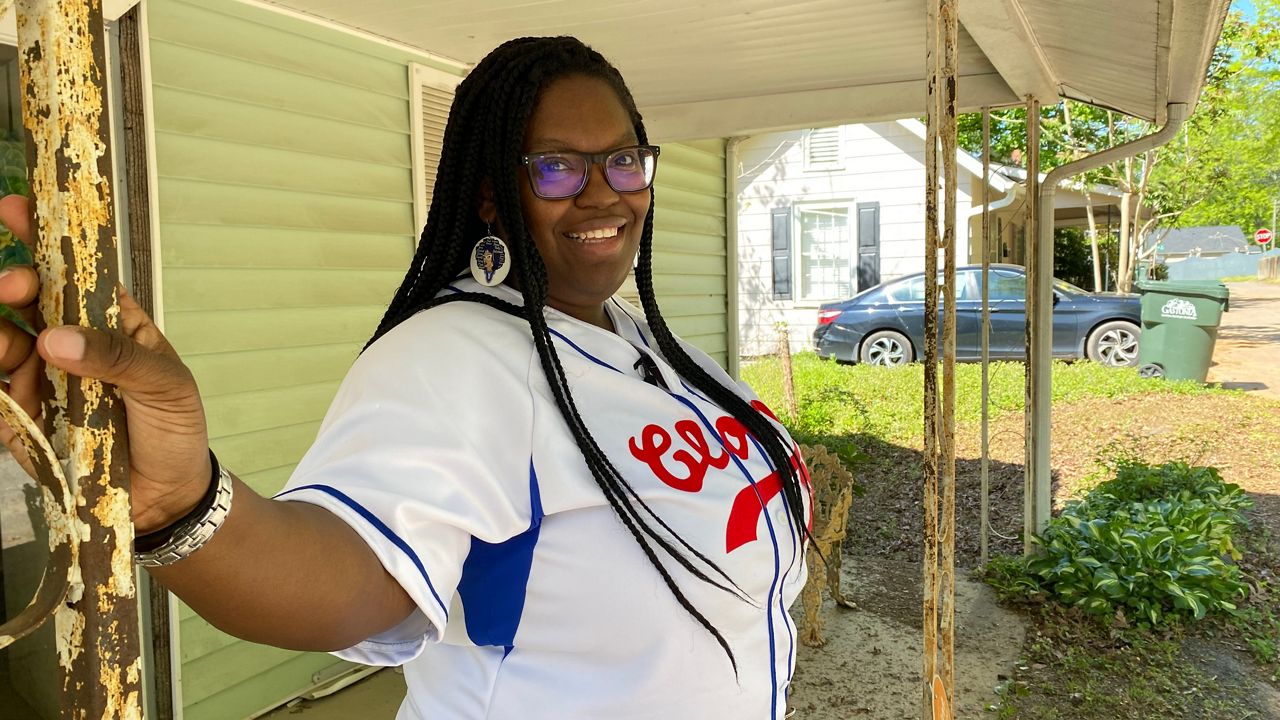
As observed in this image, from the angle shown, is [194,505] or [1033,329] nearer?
[194,505]

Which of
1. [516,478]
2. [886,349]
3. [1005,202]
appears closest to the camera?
[516,478]

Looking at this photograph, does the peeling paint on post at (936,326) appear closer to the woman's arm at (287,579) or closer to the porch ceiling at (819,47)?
the porch ceiling at (819,47)

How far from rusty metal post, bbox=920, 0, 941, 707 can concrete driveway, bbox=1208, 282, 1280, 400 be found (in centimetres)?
1122

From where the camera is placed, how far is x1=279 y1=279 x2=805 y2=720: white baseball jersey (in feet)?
3.20

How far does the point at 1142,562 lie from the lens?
5426 millimetres

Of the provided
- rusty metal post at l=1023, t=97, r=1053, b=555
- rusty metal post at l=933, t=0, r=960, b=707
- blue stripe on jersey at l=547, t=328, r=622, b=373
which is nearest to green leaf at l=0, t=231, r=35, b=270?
blue stripe on jersey at l=547, t=328, r=622, b=373

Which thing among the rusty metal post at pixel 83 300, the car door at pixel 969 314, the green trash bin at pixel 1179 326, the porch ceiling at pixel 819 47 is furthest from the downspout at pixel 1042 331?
the car door at pixel 969 314

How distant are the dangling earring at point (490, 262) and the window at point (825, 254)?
578 inches

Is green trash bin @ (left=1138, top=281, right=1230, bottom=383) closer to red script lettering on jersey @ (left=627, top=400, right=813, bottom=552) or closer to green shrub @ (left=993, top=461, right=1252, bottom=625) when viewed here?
green shrub @ (left=993, top=461, right=1252, bottom=625)

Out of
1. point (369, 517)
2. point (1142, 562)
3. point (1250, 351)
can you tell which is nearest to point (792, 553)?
point (369, 517)

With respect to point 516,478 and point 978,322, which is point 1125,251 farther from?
point 516,478

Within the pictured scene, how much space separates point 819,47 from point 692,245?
359cm

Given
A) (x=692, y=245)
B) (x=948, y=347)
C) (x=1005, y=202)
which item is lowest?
(x=948, y=347)

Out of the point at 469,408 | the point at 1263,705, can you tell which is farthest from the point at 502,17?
the point at 1263,705
